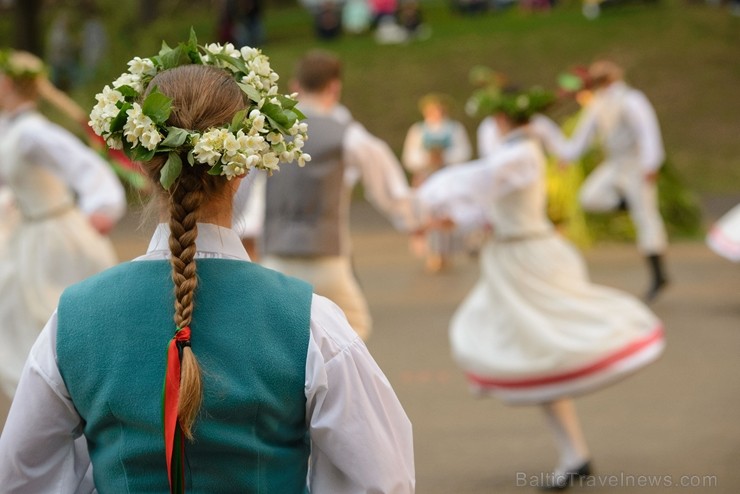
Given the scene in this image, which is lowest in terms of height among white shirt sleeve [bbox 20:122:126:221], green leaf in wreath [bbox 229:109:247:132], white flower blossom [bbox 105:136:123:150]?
white shirt sleeve [bbox 20:122:126:221]

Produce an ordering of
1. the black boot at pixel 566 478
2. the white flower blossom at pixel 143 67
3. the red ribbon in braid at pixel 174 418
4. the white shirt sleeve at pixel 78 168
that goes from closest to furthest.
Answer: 1. the red ribbon in braid at pixel 174 418
2. the white flower blossom at pixel 143 67
3. the black boot at pixel 566 478
4. the white shirt sleeve at pixel 78 168

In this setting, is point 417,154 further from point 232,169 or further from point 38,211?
point 232,169

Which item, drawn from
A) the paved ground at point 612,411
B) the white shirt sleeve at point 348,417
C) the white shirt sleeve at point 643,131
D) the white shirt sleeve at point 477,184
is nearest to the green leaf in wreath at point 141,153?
the white shirt sleeve at point 348,417

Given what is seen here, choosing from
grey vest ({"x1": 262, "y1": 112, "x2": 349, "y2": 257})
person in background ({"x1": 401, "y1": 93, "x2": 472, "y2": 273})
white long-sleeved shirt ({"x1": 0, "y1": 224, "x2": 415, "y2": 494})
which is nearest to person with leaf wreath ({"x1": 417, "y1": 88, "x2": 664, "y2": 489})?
grey vest ({"x1": 262, "y1": 112, "x2": 349, "y2": 257})

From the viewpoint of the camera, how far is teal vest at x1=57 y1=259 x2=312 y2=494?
246cm

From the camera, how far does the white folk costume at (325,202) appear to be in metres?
6.28

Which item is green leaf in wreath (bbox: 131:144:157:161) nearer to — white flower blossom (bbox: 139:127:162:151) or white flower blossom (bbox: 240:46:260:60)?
white flower blossom (bbox: 139:127:162:151)

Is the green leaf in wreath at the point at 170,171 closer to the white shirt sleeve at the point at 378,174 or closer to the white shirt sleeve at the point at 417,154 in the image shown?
the white shirt sleeve at the point at 378,174

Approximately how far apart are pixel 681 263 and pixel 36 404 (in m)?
10.9

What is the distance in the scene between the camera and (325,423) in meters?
2.48

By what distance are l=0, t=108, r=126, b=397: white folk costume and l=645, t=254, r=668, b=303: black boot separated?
5.61m

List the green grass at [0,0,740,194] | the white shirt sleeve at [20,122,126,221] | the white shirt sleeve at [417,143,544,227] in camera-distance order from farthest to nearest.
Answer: the green grass at [0,0,740,194] → the white shirt sleeve at [417,143,544,227] → the white shirt sleeve at [20,122,126,221]

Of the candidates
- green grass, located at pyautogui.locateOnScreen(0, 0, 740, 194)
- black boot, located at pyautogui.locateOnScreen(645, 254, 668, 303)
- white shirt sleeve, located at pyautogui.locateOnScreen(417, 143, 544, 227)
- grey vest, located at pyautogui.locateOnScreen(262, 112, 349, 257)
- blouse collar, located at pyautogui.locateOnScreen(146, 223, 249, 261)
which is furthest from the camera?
green grass, located at pyautogui.locateOnScreen(0, 0, 740, 194)

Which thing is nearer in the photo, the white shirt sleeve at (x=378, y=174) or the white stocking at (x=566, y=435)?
the white stocking at (x=566, y=435)
